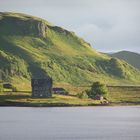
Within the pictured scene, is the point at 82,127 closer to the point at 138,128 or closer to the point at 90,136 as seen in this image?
the point at 138,128

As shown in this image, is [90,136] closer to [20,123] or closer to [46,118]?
[20,123]

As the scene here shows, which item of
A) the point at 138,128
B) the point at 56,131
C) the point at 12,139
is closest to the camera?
the point at 12,139

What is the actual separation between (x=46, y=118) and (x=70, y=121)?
45.4 ft

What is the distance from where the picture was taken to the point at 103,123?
178 m

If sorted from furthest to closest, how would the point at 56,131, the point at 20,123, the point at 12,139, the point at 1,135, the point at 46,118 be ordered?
the point at 46,118
the point at 20,123
the point at 56,131
the point at 1,135
the point at 12,139

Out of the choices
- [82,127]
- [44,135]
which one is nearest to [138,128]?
[82,127]

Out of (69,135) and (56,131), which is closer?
(69,135)

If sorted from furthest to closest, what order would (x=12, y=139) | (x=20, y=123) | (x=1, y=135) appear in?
(x=20, y=123) → (x=1, y=135) → (x=12, y=139)

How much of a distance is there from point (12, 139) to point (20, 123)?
47.1m

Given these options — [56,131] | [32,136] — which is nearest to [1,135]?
[32,136]

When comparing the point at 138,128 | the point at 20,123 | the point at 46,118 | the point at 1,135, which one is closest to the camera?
the point at 1,135

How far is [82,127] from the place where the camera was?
160000 mm

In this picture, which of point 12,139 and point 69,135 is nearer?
point 12,139

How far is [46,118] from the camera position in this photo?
19375cm
